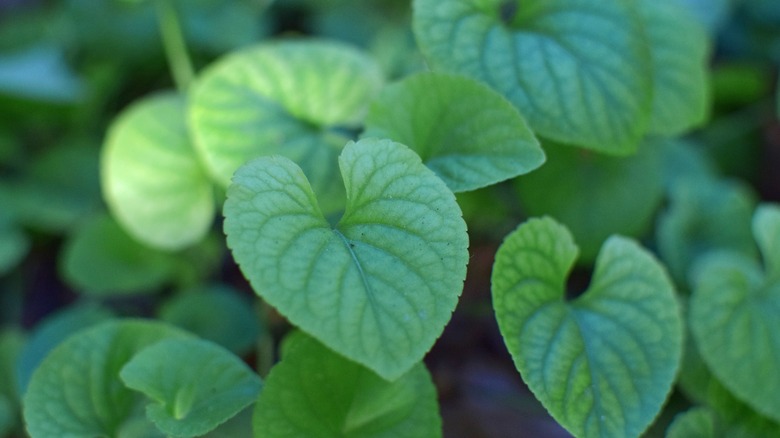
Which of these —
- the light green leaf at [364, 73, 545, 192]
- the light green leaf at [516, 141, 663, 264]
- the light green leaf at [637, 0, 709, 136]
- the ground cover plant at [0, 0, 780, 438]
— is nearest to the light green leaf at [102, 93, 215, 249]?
the ground cover plant at [0, 0, 780, 438]

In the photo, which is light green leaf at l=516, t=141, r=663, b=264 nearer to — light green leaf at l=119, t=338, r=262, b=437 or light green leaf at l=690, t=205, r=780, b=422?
light green leaf at l=690, t=205, r=780, b=422

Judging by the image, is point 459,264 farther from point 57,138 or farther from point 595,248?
point 57,138

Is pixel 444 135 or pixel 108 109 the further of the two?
pixel 108 109

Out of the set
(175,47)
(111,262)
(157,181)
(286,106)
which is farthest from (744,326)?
(175,47)

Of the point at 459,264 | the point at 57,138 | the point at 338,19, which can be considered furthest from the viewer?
the point at 338,19

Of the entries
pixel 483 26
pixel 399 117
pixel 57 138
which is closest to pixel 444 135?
pixel 399 117

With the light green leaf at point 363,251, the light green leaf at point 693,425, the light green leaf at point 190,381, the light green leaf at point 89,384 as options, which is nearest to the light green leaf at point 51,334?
the light green leaf at point 89,384
